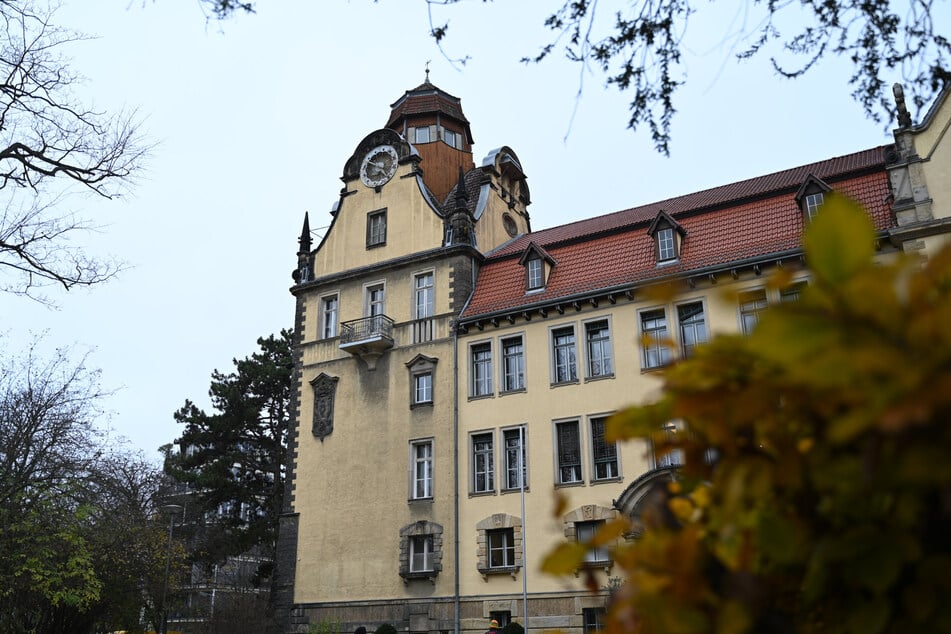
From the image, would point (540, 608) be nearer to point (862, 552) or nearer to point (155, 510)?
point (862, 552)

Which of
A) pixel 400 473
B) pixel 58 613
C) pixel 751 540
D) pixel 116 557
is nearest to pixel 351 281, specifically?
pixel 400 473

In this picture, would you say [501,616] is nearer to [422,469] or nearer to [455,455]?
Answer: [455,455]

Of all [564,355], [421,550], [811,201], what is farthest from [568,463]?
[811,201]

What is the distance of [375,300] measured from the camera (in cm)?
3073

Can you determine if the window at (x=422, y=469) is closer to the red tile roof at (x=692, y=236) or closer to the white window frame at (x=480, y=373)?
the white window frame at (x=480, y=373)

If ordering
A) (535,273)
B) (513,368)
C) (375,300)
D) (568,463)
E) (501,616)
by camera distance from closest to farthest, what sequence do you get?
1. (501,616)
2. (568,463)
3. (513,368)
4. (535,273)
5. (375,300)

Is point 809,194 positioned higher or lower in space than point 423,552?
higher

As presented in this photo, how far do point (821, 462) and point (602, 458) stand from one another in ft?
77.8

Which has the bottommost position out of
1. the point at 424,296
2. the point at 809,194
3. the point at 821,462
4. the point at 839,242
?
the point at 821,462

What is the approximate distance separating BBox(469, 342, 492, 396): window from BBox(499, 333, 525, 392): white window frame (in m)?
0.45

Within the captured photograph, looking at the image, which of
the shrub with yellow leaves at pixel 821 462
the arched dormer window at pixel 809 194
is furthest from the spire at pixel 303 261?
the shrub with yellow leaves at pixel 821 462

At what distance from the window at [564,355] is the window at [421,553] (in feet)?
21.5

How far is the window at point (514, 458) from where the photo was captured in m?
25.7

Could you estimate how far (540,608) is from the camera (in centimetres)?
2402
